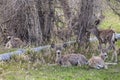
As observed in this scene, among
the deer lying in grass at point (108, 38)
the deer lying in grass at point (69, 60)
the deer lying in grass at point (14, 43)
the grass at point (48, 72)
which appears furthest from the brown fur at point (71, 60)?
the deer lying in grass at point (14, 43)

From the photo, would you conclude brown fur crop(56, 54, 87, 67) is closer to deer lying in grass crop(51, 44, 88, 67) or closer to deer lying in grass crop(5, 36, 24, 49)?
deer lying in grass crop(51, 44, 88, 67)

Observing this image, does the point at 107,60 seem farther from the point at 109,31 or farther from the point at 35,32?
the point at 35,32

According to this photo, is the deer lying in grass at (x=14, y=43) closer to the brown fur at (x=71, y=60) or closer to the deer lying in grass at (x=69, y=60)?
the deer lying in grass at (x=69, y=60)

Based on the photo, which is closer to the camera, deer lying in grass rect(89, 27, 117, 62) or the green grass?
the green grass

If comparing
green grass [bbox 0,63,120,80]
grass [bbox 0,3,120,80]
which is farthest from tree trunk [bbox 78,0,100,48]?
green grass [bbox 0,63,120,80]

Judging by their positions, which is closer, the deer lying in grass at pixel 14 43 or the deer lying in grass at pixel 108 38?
the deer lying in grass at pixel 108 38

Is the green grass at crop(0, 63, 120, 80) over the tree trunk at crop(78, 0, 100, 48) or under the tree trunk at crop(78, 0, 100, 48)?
under

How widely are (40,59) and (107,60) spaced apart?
278 centimetres

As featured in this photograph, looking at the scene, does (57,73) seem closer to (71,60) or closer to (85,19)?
(71,60)

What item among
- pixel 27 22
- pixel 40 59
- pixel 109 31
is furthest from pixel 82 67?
pixel 27 22

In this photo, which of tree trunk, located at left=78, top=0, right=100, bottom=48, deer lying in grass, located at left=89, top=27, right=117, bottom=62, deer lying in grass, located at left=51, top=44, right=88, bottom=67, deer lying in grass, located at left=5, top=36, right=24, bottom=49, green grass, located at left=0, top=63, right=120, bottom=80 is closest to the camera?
green grass, located at left=0, top=63, right=120, bottom=80

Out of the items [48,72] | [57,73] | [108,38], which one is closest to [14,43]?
[108,38]

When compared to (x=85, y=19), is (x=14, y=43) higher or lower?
lower

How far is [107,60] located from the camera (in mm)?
16312
